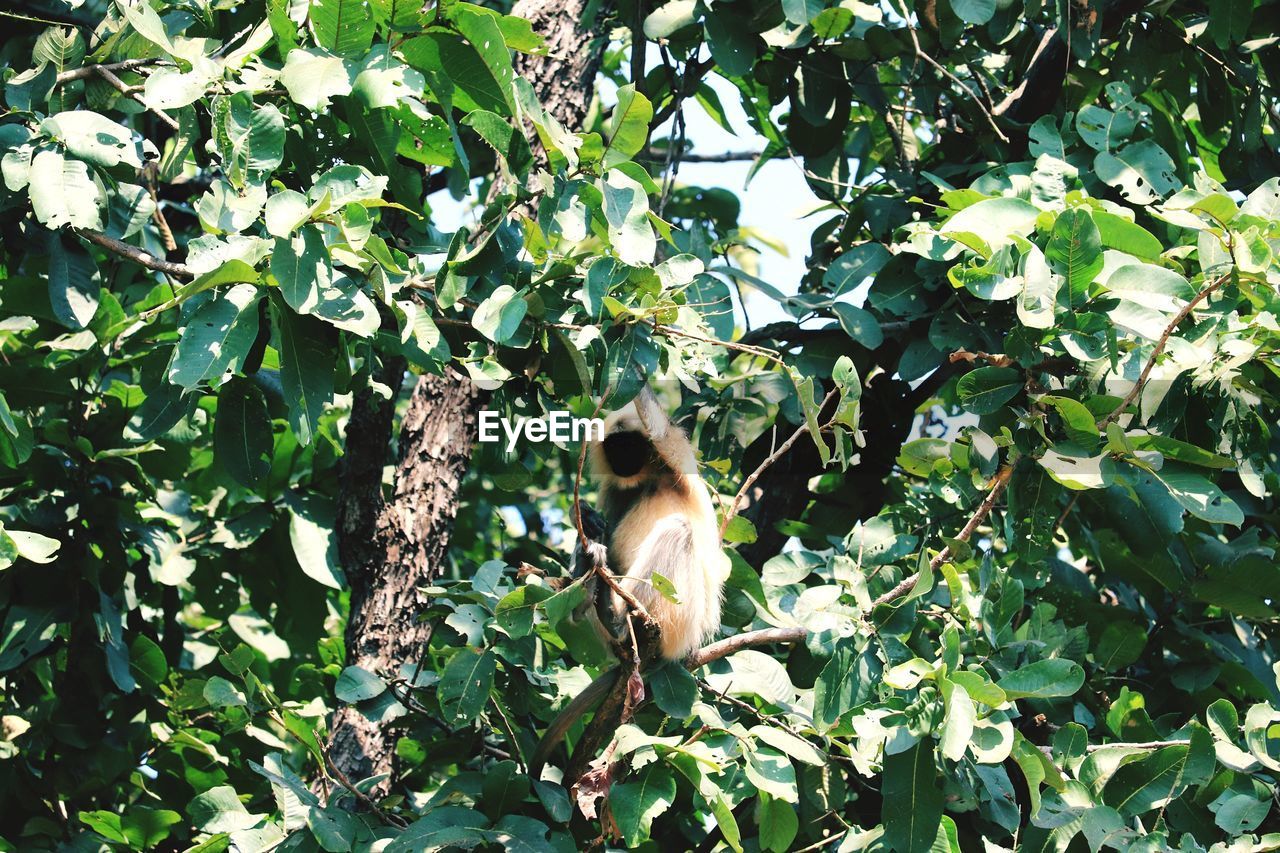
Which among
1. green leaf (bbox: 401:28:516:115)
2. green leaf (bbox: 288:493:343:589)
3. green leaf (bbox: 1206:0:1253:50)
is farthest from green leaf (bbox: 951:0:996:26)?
green leaf (bbox: 288:493:343:589)

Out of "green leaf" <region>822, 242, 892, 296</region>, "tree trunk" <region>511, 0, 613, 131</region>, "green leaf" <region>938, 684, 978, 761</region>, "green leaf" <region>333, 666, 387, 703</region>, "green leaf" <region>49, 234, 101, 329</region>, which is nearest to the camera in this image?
"green leaf" <region>938, 684, 978, 761</region>

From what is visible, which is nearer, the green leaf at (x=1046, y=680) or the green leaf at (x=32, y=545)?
the green leaf at (x=32, y=545)

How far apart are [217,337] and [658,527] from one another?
2111 millimetres

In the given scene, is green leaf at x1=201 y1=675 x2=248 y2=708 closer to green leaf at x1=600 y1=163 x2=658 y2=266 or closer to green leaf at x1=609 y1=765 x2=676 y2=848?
green leaf at x1=609 y1=765 x2=676 y2=848

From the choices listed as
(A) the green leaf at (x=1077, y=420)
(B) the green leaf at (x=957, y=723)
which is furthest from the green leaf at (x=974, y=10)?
(B) the green leaf at (x=957, y=723)

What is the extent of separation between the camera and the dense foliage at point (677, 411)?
275 cm

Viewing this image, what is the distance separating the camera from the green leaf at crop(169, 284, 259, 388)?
2328mm

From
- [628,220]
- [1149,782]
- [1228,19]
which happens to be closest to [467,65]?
[628,220]

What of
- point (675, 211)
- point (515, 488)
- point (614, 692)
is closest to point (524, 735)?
point (614, 692)

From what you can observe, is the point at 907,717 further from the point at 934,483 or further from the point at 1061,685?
the point at 934,483

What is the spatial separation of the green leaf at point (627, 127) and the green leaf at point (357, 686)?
1558mm

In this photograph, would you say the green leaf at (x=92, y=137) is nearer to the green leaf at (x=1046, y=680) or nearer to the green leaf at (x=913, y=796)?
the green leaf at (x=913, y=796)

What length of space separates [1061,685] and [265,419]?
203 centimetres

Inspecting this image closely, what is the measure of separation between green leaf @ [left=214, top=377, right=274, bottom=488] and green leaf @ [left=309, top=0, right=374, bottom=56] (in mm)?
838
